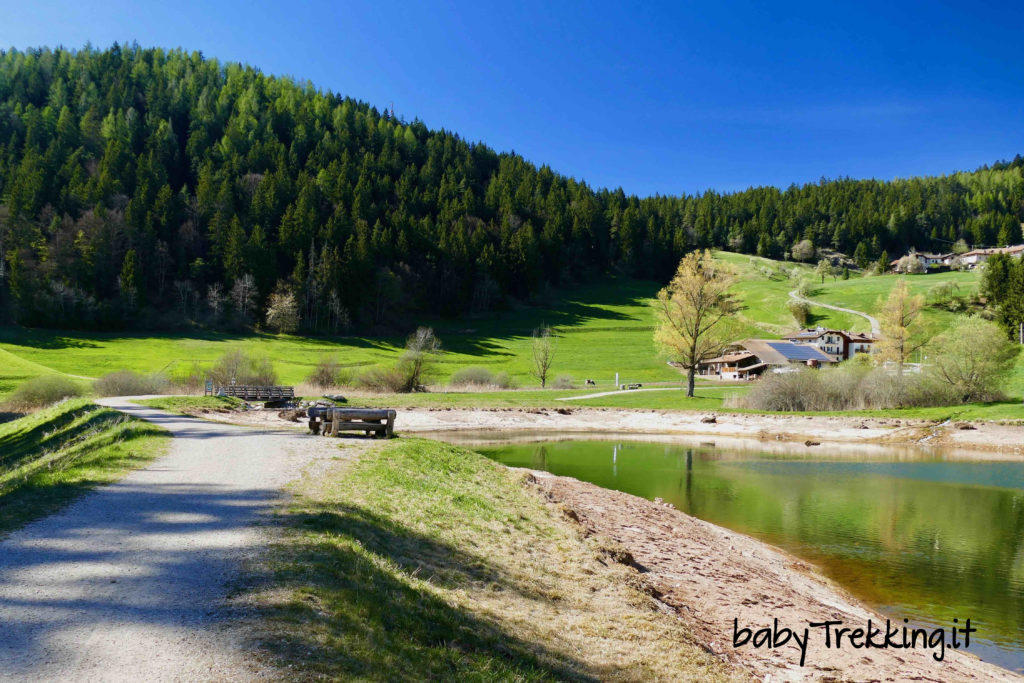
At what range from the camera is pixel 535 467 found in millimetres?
23516

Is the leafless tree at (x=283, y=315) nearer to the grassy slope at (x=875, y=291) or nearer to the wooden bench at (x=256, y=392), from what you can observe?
the wooden bench at (x=256, y=392)

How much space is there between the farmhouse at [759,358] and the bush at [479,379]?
34243mm

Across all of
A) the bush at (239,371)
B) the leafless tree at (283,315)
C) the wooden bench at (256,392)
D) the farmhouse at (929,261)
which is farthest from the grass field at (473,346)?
the farmhouse at (929,261)

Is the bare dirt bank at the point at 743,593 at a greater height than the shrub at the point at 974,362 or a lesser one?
lesser

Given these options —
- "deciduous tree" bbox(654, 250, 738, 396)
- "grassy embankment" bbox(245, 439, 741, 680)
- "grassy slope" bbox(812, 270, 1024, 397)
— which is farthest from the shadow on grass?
"grassy slope" bbox(812, 270, 1024, 397)

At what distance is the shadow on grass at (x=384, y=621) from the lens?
4777mm

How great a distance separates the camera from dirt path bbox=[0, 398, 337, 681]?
4.35m

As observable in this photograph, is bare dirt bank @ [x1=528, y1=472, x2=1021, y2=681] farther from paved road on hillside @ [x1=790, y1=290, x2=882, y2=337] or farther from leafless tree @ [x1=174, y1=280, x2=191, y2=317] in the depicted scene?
paved road on hillside @ [x1=790, y1=290, x2=882, y2=337]

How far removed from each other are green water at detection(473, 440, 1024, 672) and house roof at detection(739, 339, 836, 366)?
2007 inches

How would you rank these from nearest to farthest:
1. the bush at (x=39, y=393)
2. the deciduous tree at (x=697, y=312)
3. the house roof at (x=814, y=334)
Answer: the bush at (x=39, y=393) < the deciduous tree at (x=697, y=312) < the house roof at (x=814, y=334)

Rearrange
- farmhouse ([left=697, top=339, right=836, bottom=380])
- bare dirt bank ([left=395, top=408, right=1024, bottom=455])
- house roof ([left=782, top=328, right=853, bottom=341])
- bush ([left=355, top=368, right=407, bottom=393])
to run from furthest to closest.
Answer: house roof ([left=782, top=328, right=853, bottom=341]), farmhouse ([left=697, top=339, right=836, bottom=380]), bush ([left=355, top=368, right=407, bottom=393]), bare dirt bank ([left=395, top=408, right=1024, bottom=455])

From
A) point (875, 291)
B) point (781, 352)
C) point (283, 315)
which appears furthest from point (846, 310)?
point (283, 315)

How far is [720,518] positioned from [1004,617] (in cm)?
685

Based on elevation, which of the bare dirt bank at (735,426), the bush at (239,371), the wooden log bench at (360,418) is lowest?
the bare dirt bank at (735,426)
